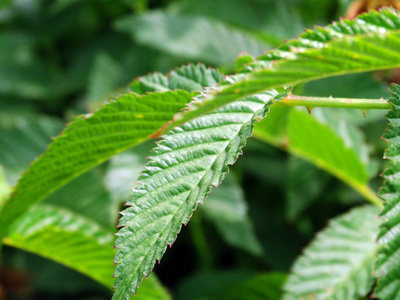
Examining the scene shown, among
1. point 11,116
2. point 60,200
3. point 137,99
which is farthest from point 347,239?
point 11,116

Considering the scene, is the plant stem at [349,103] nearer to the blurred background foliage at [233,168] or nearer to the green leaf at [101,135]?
the green leaf at [101,135]

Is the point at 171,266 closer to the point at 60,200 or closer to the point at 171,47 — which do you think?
the point at 60,200

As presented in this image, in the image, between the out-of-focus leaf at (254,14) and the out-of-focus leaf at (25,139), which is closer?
the out-of-focus leaf at (25,139)

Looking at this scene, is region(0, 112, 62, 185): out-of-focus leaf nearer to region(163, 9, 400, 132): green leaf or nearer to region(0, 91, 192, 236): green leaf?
region(0, 91, 192, 236): green leaf

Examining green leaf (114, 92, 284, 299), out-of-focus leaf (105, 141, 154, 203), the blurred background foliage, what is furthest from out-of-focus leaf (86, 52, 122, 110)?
green leaf (114, 92, 284, 299)

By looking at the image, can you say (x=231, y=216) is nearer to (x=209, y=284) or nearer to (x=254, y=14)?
(x=209, y=284)

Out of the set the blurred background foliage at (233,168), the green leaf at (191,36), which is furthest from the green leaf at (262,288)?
the green leaf at (191,36)

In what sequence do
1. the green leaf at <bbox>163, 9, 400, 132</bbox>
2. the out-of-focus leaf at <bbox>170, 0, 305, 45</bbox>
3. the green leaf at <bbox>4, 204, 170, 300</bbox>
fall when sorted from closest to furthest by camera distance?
the green leaf at <bbox>163, 9, 400, 132</bbox> → the green leaf at <bbox>4, 204, 170, 300</bbox> → the out-of-focus leaf at <bbox>170, 0, 305, 45</bbox>
